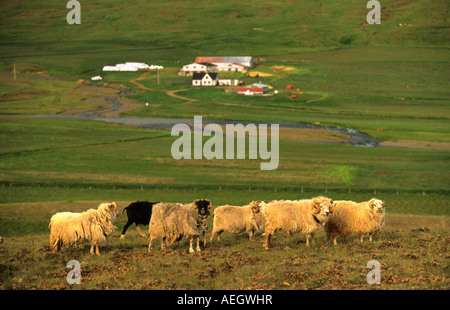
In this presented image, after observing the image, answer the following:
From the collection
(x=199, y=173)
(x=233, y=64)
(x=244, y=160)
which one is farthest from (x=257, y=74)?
(x=199, y=173)

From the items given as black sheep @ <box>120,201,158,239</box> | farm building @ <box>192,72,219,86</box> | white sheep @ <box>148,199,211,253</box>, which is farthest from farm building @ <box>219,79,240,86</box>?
white sheep @ <box>148,199,211,253</box>

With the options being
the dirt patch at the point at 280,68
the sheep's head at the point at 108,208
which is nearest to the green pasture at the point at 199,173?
the sheep's head at the point at 108,208

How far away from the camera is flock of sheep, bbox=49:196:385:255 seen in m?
20.5

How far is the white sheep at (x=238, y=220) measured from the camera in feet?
75.0

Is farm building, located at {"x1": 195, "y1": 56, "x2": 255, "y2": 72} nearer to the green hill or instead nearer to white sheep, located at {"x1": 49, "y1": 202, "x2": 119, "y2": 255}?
the green hill

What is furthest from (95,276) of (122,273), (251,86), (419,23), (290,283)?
(419,23)

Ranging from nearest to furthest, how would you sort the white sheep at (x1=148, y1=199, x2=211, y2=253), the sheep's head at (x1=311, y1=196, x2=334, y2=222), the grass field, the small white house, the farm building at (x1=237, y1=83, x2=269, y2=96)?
the grass field < the white sheep at (x1=148, y1=199, x2=211, y2=253) < the sheep's head at (x1=311, y1=196, x2=334, y2=222) < the farm building at (x1=237, y1=83, x2=269, y2=96) < the small white house

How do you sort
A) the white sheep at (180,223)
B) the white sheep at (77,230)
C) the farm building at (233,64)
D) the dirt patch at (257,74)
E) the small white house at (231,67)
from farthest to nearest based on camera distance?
the farm building at (233,64) < the small white house at (231,67) < the dirt patch at (257,74) < the white sheep at (180,223) < the white sheep at (77,230)

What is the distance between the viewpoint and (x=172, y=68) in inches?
5728

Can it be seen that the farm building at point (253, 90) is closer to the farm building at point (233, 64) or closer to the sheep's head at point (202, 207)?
the farm building at point (233, 64)

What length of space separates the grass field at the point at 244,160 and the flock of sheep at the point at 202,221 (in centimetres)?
60

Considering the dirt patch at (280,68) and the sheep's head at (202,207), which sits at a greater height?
the dirt patch at (280,68)

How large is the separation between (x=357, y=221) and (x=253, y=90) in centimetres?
8760

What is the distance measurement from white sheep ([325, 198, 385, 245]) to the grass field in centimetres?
51
